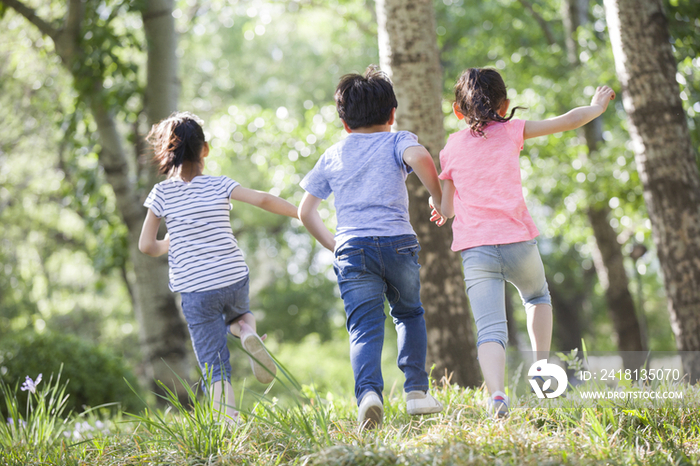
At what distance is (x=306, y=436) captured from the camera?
2.24 metres

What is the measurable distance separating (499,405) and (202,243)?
1648 mm

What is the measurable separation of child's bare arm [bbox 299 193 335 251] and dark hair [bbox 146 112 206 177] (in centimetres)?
71

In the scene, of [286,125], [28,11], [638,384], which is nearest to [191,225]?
[638,384]

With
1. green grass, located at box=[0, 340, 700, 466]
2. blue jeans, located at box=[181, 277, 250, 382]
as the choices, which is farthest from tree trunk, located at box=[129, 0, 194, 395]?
green grass, located at box=[0, 340, 700, 466]

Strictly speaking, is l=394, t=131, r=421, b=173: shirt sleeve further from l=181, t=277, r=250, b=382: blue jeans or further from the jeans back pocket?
l=181, t=277, r=250, b=382: blue jeans

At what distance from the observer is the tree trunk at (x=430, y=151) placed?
3.73 meters

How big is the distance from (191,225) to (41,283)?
17781mm

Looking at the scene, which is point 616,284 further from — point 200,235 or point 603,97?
point 200,235

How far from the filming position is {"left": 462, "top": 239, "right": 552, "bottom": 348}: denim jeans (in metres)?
2.60

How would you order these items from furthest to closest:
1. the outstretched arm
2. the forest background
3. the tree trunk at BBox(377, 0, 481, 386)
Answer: the forest background, the tree trunk at BBox(377, 0, 481, 386), the outstretched arm

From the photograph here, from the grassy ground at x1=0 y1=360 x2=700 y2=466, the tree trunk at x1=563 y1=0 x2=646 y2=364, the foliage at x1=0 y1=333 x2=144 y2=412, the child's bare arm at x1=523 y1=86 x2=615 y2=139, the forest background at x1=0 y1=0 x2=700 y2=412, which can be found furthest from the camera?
the tree trunk at x1=563 y1=0 x2=646 y2=364

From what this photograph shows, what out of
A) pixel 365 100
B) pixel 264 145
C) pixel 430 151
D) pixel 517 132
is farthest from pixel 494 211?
pixel 264 145

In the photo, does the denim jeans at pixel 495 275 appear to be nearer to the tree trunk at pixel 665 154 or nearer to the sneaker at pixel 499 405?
the sneaker at pixel 499 405

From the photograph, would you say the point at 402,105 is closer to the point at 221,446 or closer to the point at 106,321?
the point at 221,446
